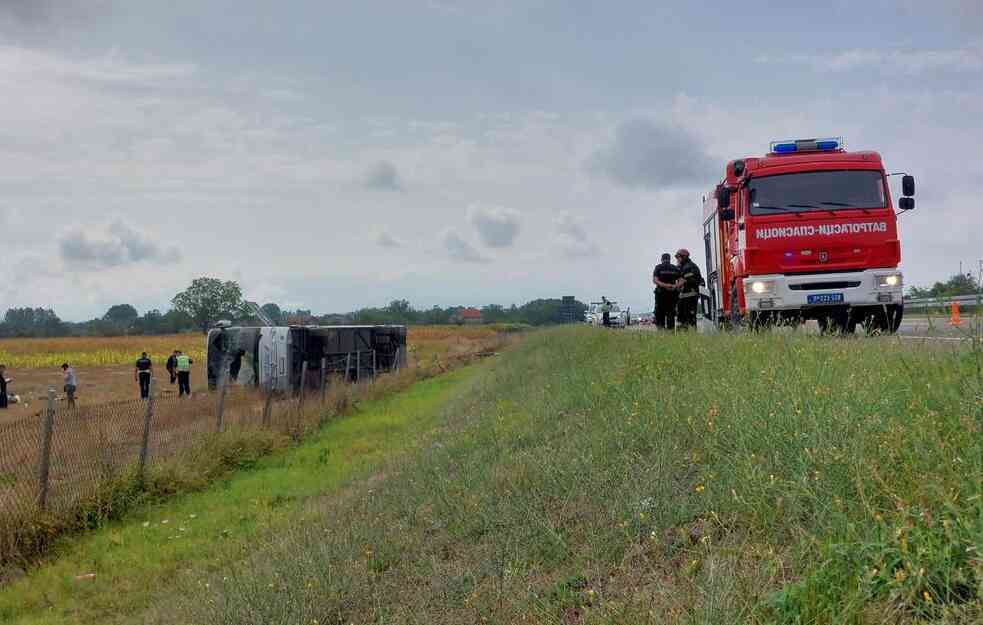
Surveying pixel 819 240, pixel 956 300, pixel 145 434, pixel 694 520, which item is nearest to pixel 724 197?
pixel 819 240

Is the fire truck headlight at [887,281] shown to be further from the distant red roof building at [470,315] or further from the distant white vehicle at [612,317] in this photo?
the distant red roof building at [470,315]

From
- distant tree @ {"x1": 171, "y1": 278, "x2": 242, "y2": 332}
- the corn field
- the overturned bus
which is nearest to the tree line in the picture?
distant tree @ {"x1": 171, "y1": 278, "x2": 242, "y2": 332}

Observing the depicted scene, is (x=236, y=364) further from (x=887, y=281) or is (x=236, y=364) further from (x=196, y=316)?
(x=196, y=316)

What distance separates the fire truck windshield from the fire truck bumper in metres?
1.12

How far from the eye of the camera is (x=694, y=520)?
4.81m

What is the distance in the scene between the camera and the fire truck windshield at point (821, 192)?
50.4 ft

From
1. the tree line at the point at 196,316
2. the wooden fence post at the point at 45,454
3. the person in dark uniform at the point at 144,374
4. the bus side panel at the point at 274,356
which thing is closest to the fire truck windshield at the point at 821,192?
the wooden fence post at the point at 45,454

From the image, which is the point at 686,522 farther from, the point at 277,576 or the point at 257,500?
the point at 257,500

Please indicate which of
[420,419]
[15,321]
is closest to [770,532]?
[420,419]

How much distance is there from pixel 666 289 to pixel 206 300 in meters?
122

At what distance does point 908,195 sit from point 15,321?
133990mm

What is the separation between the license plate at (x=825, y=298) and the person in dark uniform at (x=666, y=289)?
3.47 metres

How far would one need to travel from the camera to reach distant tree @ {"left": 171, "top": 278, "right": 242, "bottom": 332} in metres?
129

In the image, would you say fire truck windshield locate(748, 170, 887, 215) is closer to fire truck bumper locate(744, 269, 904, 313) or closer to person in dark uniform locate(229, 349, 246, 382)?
fire truck bumper locate(744, 269, 904, 313)
